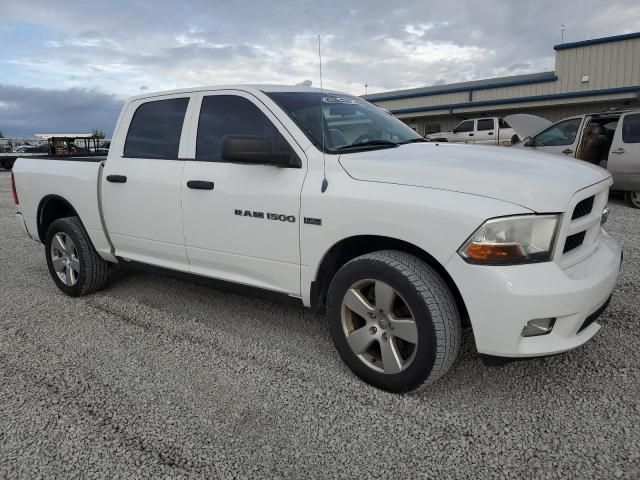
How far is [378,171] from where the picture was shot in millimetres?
2842

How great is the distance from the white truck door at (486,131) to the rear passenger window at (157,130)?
17582mm

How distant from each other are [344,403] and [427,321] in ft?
2.27

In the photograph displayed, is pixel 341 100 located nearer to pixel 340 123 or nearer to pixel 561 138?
pixel 340 123

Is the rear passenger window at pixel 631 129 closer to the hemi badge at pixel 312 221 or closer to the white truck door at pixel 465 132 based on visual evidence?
the hemi badge at pixel 312 221

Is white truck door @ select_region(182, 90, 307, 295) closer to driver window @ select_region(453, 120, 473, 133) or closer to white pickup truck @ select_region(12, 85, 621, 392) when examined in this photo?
white pickup truck @ select_region(12, 85, 621, 392)

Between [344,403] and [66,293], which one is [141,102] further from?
[344,403]

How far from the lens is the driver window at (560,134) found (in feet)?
31.3

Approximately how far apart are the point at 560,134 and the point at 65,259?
8936mm

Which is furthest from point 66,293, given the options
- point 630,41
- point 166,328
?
point 630,41

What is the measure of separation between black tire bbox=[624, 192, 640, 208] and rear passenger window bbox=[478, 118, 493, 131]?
11.5 m

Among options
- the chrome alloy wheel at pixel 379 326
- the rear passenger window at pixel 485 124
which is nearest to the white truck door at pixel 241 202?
the chrome alloy wheel at pixel 379 326

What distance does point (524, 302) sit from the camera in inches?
93.7

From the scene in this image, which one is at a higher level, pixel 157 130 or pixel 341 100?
pixel 341 100

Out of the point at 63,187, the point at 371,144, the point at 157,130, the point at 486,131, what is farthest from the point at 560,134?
the point at 486,131
